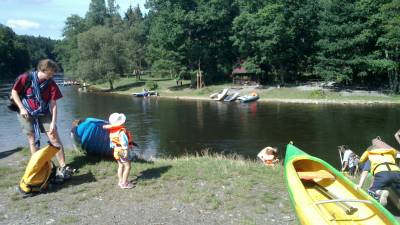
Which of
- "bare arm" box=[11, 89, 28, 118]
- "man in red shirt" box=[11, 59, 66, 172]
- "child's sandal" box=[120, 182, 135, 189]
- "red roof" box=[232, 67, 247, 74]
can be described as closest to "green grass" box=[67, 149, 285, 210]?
"child's sandal" box=[120, 182, 135, 189]

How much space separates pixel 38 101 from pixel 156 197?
3309 millimetres

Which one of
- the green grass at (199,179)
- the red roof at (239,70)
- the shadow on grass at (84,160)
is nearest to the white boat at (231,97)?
the red roof at (239,70)

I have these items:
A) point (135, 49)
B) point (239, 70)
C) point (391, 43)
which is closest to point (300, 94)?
point (391, 43)

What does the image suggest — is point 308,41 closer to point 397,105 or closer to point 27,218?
point 397,105

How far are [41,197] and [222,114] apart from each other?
114 ft

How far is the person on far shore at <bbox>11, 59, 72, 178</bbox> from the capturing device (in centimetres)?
948

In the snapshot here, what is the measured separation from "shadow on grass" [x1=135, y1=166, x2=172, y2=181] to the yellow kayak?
10.0 ft

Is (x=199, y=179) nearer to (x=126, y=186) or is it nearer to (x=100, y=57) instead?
(x=126, y=186)

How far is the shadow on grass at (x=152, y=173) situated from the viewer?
34.4 feet

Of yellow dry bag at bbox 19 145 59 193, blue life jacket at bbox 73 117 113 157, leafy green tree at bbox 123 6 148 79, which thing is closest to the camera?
yellow dry bag at bbox 19 145 59 193

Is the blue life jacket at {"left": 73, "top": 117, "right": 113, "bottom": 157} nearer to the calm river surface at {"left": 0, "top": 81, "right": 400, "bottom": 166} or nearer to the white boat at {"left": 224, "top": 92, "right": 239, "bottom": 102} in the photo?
the calm river surface at {"left": 0, "top": 81, "right": 400, "bottom": 166}

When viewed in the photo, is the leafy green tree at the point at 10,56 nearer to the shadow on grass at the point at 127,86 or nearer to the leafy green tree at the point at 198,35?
the shadow on grass at the point at 127,86

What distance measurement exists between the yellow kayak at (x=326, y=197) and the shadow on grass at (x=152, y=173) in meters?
3.05

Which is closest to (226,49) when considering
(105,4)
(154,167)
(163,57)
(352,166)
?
(163,57)
